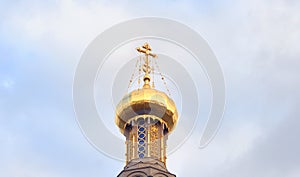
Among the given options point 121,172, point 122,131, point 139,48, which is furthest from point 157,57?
point 121,172

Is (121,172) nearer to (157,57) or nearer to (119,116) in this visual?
(119,116)

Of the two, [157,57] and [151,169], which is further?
[157,57]

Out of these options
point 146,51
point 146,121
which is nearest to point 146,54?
point 146,51

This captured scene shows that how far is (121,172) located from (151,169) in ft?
4.46

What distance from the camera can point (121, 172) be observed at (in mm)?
42031

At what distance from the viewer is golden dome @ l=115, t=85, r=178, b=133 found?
44.0 m

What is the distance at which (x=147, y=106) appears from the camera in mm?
44000

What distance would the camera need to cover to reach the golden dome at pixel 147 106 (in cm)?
4397

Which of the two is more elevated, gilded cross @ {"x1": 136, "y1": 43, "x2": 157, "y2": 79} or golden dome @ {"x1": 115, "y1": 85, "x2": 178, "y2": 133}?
gilded cross @ {"x1": 136, "y1": 43, "x2": 157, "y2": 79}

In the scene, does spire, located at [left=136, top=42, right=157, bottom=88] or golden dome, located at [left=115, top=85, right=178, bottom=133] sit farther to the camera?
spire, located at [left=136, top=42, right=157, bottom=88]

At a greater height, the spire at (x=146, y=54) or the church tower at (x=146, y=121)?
the spire at (x=146, y=54)

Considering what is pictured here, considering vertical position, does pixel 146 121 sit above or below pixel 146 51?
below

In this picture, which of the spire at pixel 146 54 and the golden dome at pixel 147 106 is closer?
the golden dome at pixel 147 106

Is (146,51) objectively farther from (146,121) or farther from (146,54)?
(146,121)
